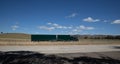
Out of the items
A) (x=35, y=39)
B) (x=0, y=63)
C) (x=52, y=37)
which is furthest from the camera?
(x=52, y=37)

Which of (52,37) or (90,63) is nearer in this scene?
(90,63)

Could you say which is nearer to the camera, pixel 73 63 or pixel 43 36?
pixel 73 63

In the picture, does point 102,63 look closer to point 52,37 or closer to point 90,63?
point 90,63

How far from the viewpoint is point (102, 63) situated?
12586mm

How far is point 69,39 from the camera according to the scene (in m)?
56.1

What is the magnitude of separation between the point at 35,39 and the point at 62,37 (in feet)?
32.3

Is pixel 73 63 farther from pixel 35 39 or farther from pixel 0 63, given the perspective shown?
pixel 35 39

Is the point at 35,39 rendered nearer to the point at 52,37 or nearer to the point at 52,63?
the point at 52,37

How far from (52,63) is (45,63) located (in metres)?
0.49

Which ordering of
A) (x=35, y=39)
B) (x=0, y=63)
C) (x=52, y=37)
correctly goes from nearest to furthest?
(x=0, y=63) < (x=35, y=39) < (x=52, y=37)

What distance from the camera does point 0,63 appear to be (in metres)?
11.9

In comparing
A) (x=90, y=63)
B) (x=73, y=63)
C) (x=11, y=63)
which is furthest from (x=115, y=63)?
(x=11, y=63)

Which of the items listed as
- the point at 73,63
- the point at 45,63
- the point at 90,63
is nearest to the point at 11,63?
the point at 45,63

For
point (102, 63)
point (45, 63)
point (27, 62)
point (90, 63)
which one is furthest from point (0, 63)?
point (102, 63)
